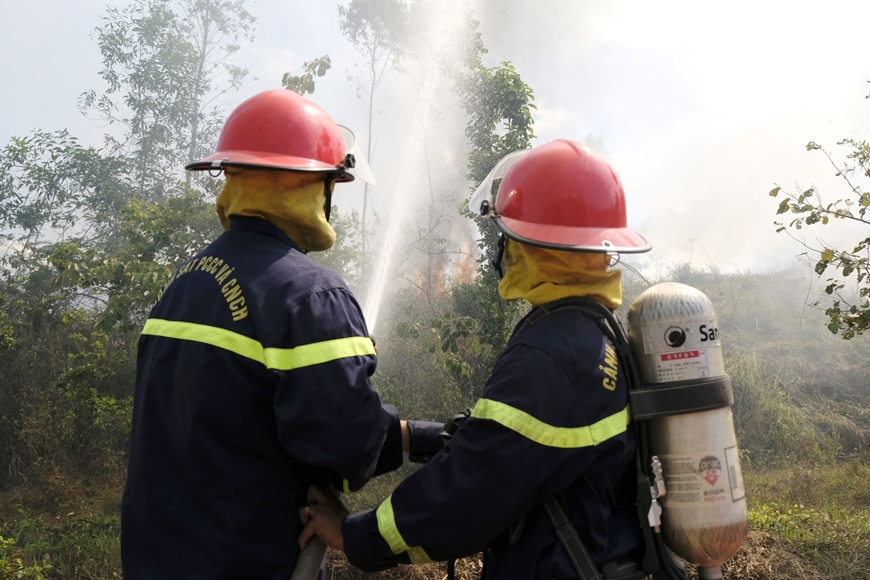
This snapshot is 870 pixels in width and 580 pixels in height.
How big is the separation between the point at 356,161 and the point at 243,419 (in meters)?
1.17

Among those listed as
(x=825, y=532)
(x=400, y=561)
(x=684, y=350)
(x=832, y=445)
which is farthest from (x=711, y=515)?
(x=832, y=445)

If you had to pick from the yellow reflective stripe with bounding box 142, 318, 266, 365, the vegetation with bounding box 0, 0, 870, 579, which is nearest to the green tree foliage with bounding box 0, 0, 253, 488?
the vegetation with bounding box 0, 0, 870, 579

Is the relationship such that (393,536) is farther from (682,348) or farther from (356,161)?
(356,161)

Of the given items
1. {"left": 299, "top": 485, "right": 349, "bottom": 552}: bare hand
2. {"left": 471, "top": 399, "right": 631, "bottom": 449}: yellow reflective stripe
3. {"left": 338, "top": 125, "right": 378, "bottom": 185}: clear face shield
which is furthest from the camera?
{"left": 338, "top": 125, "right": 378, "bottom": 185}: clear face shield

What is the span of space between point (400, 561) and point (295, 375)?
A: 0.71 m

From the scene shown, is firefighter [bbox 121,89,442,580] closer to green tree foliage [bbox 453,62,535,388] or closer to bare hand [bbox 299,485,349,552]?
bare hand [bbox 299,485,349,552]

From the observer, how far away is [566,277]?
2.23 m

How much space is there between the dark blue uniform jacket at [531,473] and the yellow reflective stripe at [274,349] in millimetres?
435

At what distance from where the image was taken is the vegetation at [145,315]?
5.23 metres

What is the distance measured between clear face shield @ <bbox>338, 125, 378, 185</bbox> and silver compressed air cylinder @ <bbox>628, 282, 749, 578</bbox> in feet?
4.11

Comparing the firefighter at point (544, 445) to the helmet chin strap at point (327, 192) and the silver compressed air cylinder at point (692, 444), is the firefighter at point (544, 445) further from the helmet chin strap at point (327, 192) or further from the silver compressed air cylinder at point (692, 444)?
the helmet chin strap at point (327, 192)

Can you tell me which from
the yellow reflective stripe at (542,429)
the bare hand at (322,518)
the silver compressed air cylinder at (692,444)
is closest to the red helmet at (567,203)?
the silver compressed air cylinder at (692,444)

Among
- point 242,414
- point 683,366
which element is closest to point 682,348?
point 683,366

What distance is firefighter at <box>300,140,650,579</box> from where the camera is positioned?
190cm
